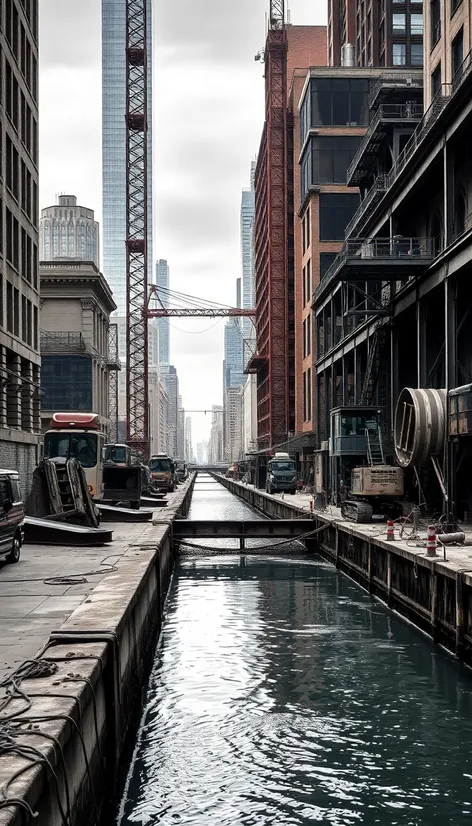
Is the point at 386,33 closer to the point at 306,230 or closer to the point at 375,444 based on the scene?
the point at 306,230

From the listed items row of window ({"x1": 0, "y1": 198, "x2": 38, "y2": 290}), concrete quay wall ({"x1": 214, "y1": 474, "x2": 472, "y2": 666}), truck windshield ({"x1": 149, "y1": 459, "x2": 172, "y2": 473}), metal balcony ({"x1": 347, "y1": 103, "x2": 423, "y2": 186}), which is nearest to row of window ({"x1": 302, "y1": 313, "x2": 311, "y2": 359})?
truck windshield ({"x1": 149, "y1": 459, "x2": 172, "y2": 473})

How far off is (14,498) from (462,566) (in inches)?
416

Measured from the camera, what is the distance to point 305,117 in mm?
88125

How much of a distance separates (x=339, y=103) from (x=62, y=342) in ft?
111

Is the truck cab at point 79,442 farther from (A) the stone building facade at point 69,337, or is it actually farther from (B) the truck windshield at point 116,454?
(A) the stone building facade at point 69,337

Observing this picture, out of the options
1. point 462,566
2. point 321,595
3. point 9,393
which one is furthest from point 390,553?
point 9,393

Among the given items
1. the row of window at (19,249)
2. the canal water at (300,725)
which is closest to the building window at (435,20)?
the row of window at (19,249)

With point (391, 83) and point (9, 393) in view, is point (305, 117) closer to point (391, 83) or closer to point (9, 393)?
point (391, 83)

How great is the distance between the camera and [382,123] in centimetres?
5638

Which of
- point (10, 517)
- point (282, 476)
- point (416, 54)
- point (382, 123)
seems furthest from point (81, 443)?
point (416, 54)

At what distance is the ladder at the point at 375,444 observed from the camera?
42.5 m

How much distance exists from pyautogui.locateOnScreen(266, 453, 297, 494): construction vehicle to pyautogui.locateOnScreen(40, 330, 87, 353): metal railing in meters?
24.6

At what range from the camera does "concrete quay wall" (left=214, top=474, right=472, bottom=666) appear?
19.4 meters

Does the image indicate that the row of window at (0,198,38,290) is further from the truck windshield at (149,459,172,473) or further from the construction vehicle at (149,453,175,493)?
the truck windshield at (149,459,172,473)
